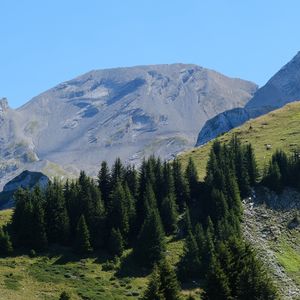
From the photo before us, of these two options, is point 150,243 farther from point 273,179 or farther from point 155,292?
point 155,292

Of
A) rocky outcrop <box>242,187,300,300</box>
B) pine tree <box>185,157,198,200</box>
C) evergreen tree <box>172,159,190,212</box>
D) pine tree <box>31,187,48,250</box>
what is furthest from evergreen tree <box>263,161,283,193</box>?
pine tree <box>31,187,48,250</box>

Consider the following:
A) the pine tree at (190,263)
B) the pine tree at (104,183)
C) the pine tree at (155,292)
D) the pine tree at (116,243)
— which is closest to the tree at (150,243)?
the pine tree at (116,243)

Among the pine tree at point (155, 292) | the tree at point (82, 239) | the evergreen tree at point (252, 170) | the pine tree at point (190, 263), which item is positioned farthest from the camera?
the evergreen tree at point (252, 170)

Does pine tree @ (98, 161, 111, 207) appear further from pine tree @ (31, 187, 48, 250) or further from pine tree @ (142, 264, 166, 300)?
pine tree @ (142, 264, 166, 300)

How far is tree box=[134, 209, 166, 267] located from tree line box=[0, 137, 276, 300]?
0.60 ft

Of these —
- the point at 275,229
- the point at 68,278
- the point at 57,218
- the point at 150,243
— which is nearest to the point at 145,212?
the point at 150,243

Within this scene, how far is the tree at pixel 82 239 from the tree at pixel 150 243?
30.2ft

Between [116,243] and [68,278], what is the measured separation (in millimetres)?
15624

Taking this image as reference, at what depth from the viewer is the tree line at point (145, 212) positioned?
113562mm

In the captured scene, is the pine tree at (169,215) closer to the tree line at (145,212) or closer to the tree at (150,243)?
the tree line at (145,212)

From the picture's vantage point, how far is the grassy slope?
9538cm

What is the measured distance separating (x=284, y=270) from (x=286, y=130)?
85.9 metres

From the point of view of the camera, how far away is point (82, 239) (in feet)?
380

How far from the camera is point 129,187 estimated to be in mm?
135375
